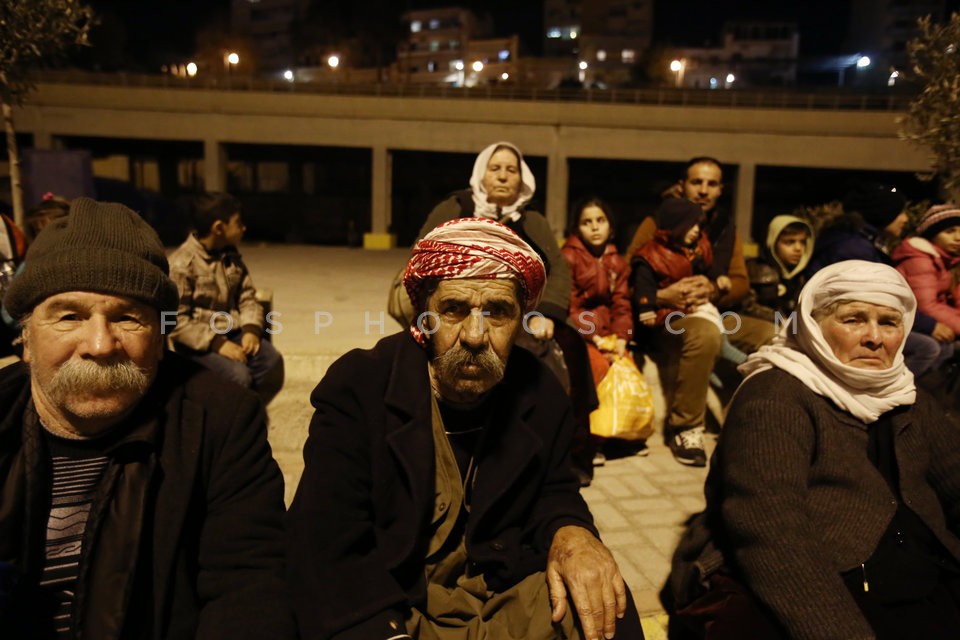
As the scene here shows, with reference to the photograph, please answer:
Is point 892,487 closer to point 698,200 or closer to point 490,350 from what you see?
point 490,350

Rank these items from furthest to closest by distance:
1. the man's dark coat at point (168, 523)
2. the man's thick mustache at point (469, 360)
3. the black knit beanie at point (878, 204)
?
the black knit beanie at point (878, 204)
the man's thick mustache at point (469, 360)
the man's dark coat at point (168, 523)

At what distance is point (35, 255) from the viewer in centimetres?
197

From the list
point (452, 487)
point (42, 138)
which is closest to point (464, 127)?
point (42, 138)

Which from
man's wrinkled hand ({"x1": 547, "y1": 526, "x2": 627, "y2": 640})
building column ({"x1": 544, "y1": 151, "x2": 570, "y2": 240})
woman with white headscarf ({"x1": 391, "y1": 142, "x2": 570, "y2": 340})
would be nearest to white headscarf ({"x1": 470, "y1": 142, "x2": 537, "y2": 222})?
woman with white headscarf ({"x1": 391, "y1": 142, "x2": 570, "y2": 340})

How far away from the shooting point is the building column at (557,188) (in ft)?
64.3

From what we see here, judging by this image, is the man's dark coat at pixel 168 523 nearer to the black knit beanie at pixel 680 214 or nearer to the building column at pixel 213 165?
the black knit beanie at pixel 680 214

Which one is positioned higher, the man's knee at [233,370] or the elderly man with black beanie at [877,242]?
the elderly man with black beanie at [877,242]

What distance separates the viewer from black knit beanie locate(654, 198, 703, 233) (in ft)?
16.7

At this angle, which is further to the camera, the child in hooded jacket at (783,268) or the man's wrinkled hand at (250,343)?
the child in hooded jacket at (783,268)

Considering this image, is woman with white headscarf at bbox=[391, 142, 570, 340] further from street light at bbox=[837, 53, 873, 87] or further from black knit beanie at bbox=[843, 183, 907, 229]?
street light at bbox=[837, 53, 873, 87]

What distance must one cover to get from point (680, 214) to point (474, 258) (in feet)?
10.6

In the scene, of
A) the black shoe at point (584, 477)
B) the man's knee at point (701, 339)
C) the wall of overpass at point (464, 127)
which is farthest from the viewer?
the wall of overpass at point (464, 127)

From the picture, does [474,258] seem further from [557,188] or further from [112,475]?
[557,188]

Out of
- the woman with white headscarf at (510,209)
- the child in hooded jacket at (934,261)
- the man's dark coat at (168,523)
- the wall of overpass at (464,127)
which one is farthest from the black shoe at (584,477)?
the wall of overpass at (464,127)
